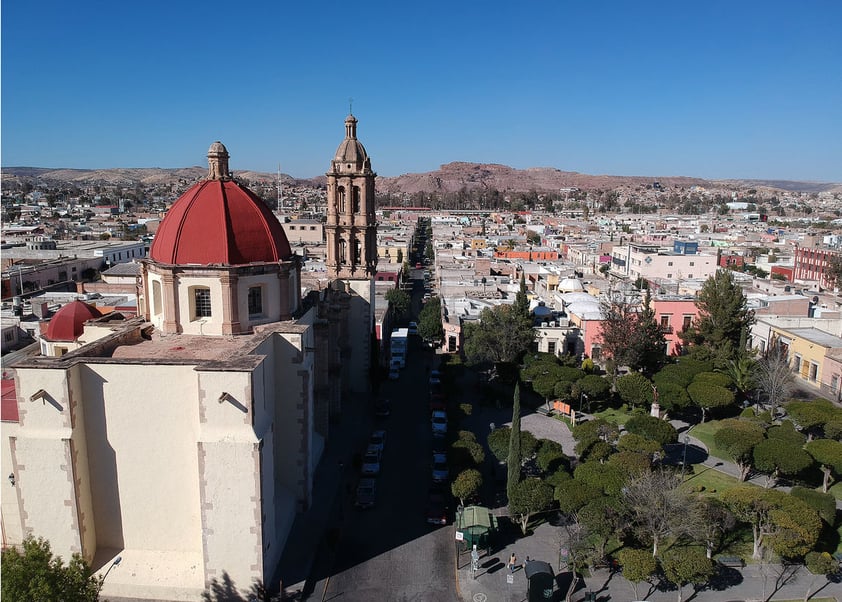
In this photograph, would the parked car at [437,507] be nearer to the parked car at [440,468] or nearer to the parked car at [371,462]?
the parked car at [440,468]

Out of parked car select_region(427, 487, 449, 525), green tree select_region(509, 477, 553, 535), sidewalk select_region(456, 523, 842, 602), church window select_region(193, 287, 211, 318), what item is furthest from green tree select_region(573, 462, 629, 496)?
church window select_region(193, 287, 211, 318)

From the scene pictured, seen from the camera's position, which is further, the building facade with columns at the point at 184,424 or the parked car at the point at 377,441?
the parked car at the point at 377,441

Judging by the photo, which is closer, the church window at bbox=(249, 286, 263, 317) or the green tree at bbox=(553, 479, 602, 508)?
the green tree at bbox=(553, 479, 602, 508)

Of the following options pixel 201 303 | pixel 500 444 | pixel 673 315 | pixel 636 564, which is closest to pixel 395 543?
pixel 500 444

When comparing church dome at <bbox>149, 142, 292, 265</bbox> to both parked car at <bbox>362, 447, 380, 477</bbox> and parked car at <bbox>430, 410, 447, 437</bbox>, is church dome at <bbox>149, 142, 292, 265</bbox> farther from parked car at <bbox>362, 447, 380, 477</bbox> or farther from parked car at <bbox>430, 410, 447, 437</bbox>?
parked car at <bbox>430, 410, 447, 437</bbox>

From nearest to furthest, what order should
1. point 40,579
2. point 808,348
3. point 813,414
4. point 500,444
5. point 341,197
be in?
point 40,579 → point 500,444 → point 813,414 → point 341,197 → point 808,348

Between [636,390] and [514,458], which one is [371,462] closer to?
[514,458]

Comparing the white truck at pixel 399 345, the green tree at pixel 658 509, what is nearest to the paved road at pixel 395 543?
the green tree at pixel 658 509
